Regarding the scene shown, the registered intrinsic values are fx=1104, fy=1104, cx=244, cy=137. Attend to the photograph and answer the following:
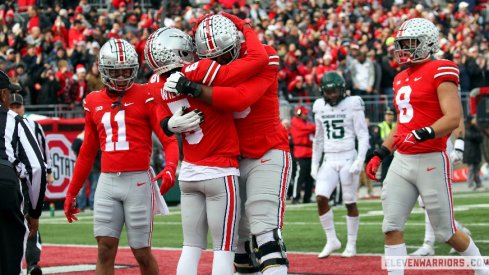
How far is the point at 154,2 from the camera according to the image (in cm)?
2906

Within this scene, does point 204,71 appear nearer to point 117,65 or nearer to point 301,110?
point 117,65

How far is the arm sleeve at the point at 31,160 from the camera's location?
24.9 feet

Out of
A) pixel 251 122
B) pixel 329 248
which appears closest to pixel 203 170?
pixel 251 122

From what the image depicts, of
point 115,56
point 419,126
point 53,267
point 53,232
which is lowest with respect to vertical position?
point 53,232

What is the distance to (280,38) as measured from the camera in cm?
2584

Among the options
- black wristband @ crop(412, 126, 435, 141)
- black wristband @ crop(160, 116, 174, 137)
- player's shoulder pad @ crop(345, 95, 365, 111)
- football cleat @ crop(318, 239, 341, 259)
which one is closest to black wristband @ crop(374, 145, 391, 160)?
black wristband @ crop(412, 126, 435, 141)

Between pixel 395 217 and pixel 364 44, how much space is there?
17.2 metres

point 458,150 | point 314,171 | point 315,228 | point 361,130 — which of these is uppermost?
point 458,150

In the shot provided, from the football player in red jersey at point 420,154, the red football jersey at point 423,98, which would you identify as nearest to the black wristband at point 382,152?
the football player in red jersey at point 420,154

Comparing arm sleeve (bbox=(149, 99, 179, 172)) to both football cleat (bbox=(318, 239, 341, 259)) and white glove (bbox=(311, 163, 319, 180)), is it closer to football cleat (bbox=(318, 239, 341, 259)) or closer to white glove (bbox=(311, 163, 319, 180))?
football cleat (bbox=(318, 239, 341, 259))

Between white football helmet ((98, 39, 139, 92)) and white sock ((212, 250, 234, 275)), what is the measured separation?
71.9 inches

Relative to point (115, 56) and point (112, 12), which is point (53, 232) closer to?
point (115, 56)

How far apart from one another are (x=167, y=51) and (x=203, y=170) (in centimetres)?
82

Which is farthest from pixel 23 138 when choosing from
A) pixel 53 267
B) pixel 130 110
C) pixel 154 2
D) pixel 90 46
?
pixel 154 2
